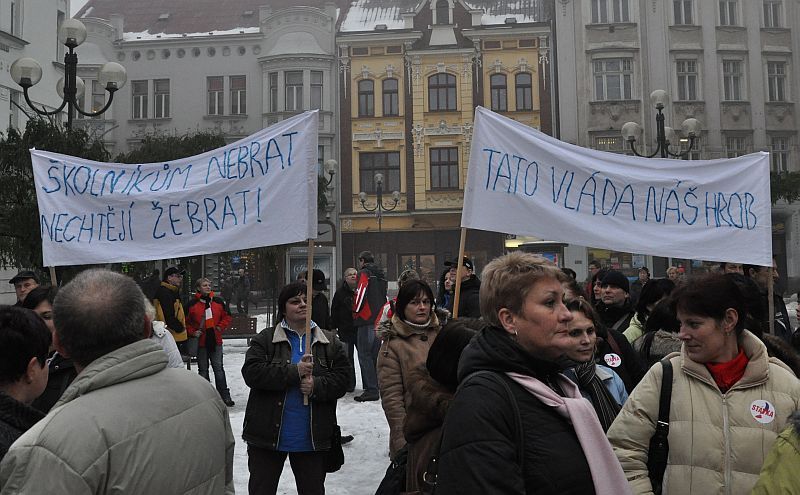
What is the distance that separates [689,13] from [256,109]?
789 inches

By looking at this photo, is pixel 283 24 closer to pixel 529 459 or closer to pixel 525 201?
pixel 525 201

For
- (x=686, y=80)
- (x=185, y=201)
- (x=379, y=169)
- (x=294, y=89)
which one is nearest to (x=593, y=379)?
(x=185, y=201)

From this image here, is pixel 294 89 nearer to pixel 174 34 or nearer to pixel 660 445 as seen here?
pixel 174 34

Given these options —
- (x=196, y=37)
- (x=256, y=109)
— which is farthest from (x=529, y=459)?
(x=196, y=37)

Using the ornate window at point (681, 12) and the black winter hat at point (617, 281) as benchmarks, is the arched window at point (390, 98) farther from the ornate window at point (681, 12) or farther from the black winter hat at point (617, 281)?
the black winter hat at point (617, 281)

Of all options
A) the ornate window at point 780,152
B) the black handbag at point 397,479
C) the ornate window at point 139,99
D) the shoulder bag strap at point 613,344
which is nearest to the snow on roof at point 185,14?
the ornate window at point 139,99

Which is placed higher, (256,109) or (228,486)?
(256,109)

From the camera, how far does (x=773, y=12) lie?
31531 millimetres

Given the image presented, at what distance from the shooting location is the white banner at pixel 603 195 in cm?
503

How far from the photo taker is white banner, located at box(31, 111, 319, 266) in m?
5.11

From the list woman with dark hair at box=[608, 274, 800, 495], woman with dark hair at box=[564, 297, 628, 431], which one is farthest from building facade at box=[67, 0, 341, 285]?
woman with dark hair at box=[608, 274, 800, 495]

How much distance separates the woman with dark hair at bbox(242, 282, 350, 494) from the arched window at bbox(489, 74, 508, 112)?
2917cm

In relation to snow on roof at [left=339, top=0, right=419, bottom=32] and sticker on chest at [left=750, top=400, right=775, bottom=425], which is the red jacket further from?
snow on roof at [left=339, top=0, right=419, bottom=32]

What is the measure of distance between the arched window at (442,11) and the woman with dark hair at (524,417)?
32617 mm
